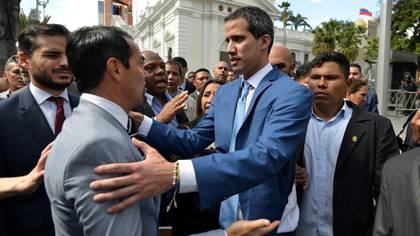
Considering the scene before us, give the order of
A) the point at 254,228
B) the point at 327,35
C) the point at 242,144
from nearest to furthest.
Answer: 1. the point at 254,228
2. the point at 242,144
3. the point at 327,35

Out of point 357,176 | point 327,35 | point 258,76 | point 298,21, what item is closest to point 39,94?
point 258,76

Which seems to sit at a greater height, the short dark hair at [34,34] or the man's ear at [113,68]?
the short dark hair at [34,34]

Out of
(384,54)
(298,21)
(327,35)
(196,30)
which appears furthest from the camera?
(298,21)

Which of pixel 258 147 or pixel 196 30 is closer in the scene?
pixel 258 147

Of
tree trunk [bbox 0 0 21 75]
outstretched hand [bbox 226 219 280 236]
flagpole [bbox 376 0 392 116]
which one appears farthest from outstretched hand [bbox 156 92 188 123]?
tree trunk [bbox 0 0 21 75]

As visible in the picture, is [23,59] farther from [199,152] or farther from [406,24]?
[406,24]

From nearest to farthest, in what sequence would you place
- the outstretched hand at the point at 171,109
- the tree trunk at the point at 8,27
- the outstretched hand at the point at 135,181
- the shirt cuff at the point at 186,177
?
the outstretched hand at the point at 135,181, the shirt cuff at the point at 186,177, the outstretched hand at the point at 171,109, the tree trunk at the point at 8,27

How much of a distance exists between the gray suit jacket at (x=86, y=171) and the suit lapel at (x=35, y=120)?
918mm

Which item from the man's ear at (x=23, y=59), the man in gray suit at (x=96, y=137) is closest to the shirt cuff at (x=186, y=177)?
the man in gray suit at (x=96, y=137)

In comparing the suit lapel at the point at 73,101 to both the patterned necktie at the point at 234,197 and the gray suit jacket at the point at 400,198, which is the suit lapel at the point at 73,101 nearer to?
the patterned necktie at the point at 234,197

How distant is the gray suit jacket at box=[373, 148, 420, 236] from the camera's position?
1.33 meters

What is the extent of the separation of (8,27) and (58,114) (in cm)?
677

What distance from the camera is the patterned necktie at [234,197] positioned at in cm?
214

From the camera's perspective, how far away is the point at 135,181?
1.35 meters
